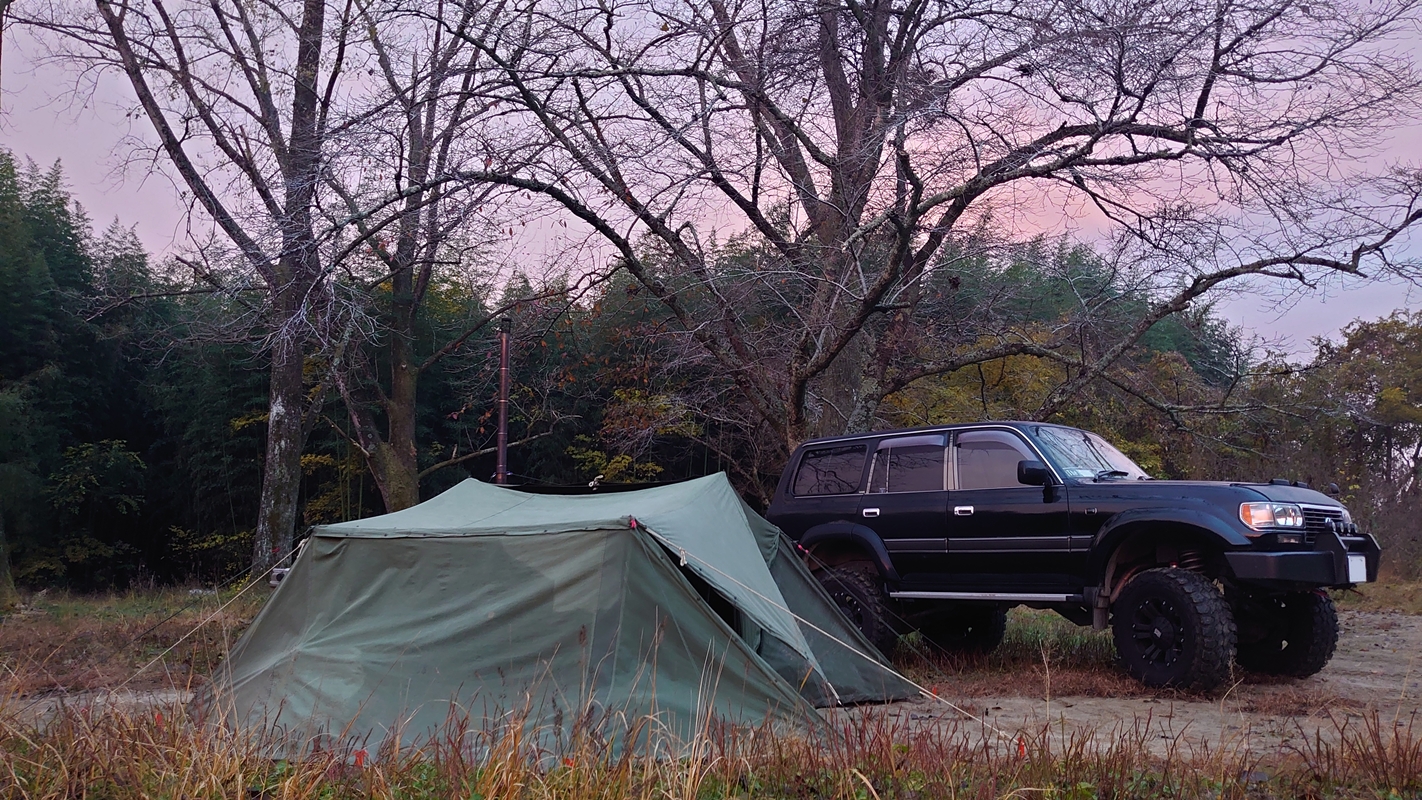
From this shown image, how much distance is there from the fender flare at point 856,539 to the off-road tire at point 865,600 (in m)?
0.14

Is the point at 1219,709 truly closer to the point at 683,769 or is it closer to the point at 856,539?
the point at 856,539

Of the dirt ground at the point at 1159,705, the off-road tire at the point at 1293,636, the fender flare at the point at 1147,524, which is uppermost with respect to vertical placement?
the fender flare at the point at 1147,524

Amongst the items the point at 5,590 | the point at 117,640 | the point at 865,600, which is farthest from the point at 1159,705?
the point at 5,590

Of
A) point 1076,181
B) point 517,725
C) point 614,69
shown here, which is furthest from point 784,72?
point 517,725

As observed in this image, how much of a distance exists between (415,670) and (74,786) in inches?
93.0

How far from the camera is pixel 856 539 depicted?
9.01 m

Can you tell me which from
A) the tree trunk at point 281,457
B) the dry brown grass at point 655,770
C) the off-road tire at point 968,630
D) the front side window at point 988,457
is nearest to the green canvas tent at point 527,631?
the dry brown grass at point 655,770

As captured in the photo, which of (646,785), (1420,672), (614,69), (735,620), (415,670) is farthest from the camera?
(614,69)

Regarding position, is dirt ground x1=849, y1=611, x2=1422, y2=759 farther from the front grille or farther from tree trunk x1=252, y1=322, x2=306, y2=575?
tree trunk x1=252, y1=322, x2=306, y2=575

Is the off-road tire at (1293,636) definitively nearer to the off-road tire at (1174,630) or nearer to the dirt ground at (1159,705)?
the dirt ground at (1159,705)

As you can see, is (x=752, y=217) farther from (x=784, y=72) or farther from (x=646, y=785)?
(x=646, y=785)

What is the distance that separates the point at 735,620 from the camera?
727 cm

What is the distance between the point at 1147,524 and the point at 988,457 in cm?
144

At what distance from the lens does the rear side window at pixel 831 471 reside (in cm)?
931
